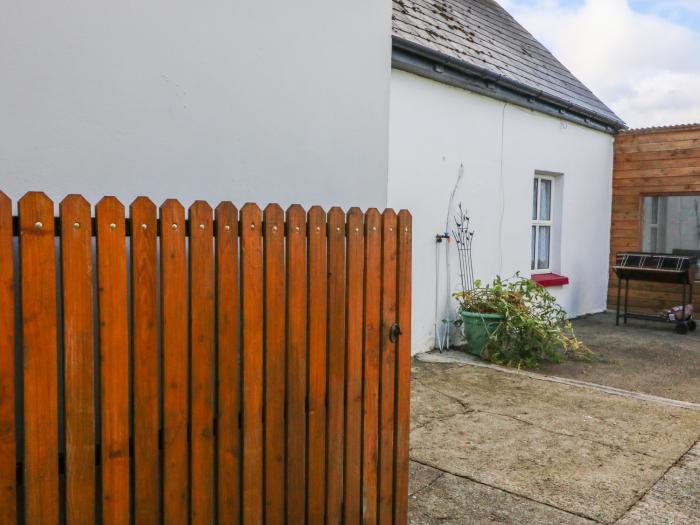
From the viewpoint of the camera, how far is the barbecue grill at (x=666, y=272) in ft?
27.8

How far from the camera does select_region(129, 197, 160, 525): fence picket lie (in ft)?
6.01

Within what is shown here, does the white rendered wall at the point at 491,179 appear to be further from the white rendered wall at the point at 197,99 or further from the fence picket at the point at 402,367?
the fence picket at the point at 402,367

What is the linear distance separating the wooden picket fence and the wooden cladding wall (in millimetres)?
8691

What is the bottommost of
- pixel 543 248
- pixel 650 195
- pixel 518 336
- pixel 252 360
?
pixel 518 336

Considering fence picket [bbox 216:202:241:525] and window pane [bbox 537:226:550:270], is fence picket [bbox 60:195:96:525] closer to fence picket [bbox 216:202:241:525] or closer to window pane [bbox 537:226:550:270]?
fence picket [bbox 216:202:241:525]

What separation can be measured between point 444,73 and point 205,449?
5966 mm

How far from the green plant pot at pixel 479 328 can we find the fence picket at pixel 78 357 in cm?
540

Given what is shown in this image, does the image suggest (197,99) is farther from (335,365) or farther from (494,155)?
(494,155)

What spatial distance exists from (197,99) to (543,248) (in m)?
7.99

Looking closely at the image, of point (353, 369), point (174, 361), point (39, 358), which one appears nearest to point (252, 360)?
point (174, 361)

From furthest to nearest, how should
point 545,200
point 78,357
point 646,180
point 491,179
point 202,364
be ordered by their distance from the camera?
point 646,180, point 545,200, point 491,179, point 202,364, point 78,357

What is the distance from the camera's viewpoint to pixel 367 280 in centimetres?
254

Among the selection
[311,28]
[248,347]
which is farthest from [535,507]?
[311,28]

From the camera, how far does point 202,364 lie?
203 cm
